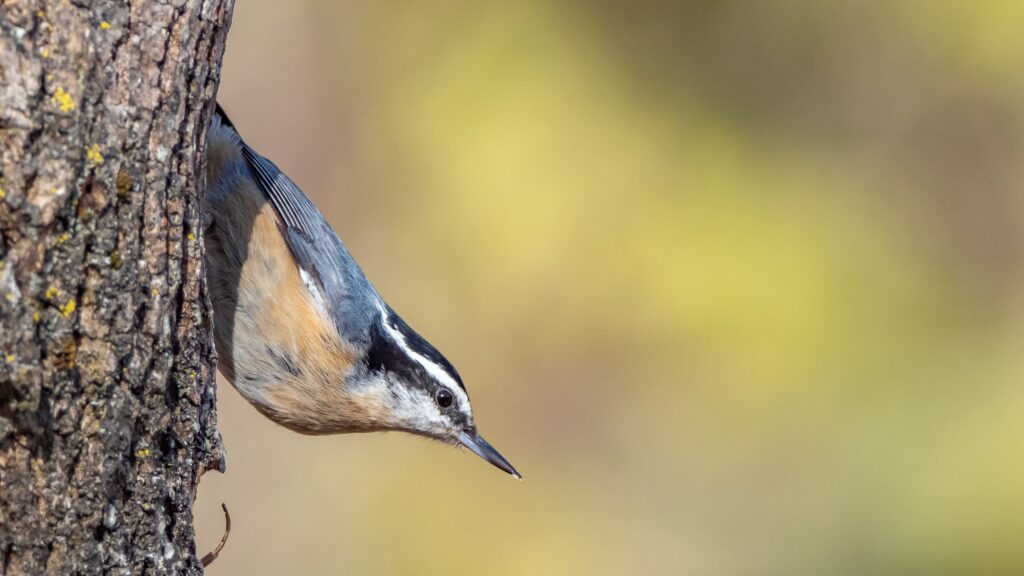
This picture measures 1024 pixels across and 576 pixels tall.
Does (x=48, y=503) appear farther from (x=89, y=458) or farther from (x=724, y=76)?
(x=724, y=76)

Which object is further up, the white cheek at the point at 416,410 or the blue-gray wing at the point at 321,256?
the blue-gray wing at the point at 321,256

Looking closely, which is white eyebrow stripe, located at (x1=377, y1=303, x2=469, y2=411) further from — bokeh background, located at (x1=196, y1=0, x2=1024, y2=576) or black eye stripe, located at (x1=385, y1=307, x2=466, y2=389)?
bokeh background, located at (x1=196, y1=0, x2=1024, y2=576)

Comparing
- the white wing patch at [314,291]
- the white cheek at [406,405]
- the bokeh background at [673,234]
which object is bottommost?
the white cheek at [406,405]

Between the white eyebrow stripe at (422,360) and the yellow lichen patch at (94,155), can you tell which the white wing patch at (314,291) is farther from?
the yellow lichen patch at (94,155)

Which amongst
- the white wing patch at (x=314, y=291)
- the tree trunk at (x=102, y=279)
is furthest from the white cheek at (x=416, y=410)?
the tree trunk at (x=102, y=279)

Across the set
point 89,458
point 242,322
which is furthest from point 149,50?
point 242,322

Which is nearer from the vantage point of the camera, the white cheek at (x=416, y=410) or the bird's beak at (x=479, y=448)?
the white cheek at (x=416, y=410)

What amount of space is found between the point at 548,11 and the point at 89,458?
18.2ft

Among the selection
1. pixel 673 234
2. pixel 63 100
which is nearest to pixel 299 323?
pixel 63 100

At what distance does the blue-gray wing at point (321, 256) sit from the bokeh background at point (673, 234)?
3.17 m

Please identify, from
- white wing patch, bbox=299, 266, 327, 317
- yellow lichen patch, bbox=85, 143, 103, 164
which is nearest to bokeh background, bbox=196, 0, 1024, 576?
white wing patch, bbox=299, 266, 327, 317

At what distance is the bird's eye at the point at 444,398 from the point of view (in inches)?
Answer: 149

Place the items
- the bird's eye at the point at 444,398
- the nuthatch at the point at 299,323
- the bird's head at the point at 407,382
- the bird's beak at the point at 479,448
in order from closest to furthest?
the nuthatch at the point at 299,323 → the bird's head at the point at 407,382 → the bird's eye at the point at 444,398 → the bird's beak at the point at 479,448

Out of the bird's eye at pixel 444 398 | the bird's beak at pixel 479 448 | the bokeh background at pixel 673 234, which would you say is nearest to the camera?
the bird's eye at pixel 444 398
